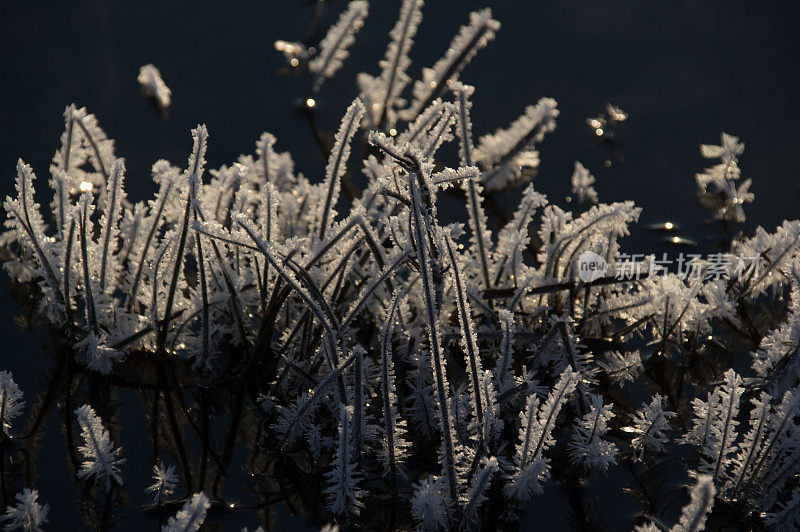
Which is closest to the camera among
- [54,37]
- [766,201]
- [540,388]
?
[540,388]

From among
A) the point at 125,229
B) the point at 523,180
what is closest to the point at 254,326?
the point at 125,229

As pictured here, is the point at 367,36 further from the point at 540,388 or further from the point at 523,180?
the point at 540,388

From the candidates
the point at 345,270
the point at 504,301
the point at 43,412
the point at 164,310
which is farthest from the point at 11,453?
the point at 504,301

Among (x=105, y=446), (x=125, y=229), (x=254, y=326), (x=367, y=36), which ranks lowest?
(x=105, y=446)

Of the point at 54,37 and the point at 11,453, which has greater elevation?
the point at 54,37

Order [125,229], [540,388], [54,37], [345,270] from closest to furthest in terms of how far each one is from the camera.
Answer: [540,388] → [345,270] → [125,229] → [54,37]

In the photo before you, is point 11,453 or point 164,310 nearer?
point 11,453
